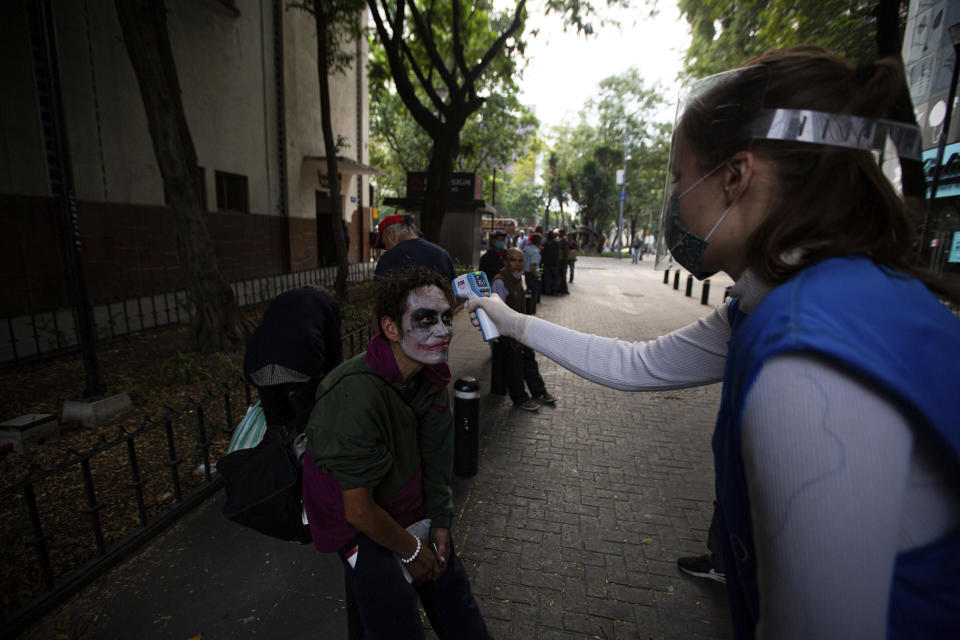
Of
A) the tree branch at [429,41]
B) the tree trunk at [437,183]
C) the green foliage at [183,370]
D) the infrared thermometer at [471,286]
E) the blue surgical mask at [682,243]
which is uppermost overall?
the tree branch at [429,41]

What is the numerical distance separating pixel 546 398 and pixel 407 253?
111 inches

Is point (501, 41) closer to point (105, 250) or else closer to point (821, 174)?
point (105, 250)

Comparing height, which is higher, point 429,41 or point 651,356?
point 429,41

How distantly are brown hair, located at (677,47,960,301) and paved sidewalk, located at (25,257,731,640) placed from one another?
2.51 m

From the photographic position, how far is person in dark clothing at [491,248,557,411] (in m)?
5.72

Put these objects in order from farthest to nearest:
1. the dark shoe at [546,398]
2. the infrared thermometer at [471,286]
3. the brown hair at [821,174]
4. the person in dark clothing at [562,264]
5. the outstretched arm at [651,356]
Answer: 1. the person in dark clothing at [562,264]
2. the dark shoe at [546,398]
3. the infrared thermometer at [471,286]
4. the outstretched arm at [651,356]
5. the brown hair at [821,174]

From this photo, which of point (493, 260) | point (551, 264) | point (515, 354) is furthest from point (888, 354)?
point (551, 264)

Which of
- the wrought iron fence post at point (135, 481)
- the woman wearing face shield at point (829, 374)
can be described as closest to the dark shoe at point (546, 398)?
the wrought iron fence post at point (135, 481)

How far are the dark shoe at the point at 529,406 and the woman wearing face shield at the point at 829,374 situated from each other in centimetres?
475

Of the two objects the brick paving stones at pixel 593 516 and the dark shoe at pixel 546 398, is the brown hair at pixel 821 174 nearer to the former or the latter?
the brick paving stones at pixel 593 516

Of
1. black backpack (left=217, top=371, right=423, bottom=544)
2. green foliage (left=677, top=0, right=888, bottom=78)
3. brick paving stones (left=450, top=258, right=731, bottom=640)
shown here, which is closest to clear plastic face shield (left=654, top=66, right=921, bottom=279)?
black backpack (left=217, top=371, right=423, bottom=544)

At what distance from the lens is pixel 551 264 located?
1525cm

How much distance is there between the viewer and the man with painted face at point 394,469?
164 cm

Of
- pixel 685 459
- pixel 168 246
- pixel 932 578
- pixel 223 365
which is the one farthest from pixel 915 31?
pixel 168 246
